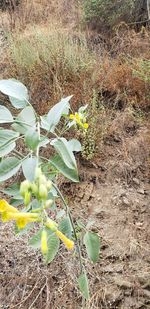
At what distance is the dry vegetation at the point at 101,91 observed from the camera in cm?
202

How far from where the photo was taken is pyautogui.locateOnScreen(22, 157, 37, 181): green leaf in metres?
0.87

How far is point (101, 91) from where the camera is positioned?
2.78 m

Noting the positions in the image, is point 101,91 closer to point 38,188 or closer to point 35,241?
point 35,241

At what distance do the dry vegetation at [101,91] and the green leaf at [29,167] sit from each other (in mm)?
1058

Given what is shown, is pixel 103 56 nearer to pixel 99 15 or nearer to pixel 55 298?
pixel 99 15

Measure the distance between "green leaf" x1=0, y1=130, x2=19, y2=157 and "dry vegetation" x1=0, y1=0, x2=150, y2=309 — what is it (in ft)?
3.52

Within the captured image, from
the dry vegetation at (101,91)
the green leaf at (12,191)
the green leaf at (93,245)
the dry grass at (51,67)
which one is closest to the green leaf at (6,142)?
the green leaf at (12,191)

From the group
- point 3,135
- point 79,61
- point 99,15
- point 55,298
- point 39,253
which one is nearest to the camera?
point 3,135

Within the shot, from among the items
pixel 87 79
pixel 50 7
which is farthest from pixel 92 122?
pixel 50 7

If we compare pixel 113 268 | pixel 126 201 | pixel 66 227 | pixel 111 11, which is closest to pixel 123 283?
pixel 113 268

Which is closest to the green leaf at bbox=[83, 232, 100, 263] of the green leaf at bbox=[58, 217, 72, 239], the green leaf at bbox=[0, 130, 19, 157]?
the green leaf at bbox=[58, 217, 72, 239]

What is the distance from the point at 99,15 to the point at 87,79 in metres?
1.29

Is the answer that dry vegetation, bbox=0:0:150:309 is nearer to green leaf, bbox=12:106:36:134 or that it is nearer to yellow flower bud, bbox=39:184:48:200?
green leaf, bbox=12:106:36:134

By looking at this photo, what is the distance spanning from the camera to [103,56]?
3240 mm
